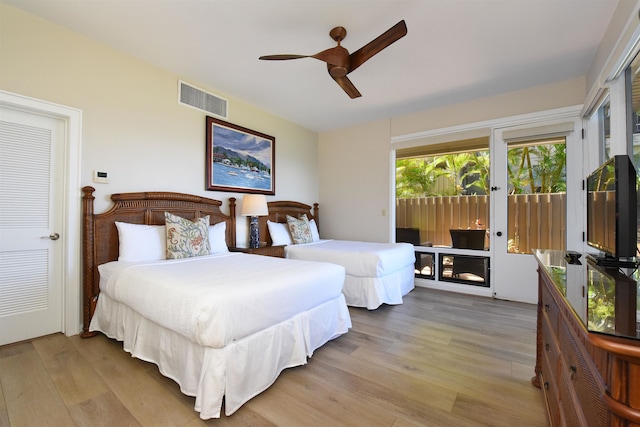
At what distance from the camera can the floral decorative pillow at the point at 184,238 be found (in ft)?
9.02

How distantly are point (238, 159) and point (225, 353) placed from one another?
2.88 metres

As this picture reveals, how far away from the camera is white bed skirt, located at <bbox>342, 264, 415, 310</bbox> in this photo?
319 cm

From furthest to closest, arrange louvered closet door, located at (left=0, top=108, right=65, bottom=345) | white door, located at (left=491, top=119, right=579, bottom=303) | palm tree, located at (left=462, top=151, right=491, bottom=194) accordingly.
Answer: palm tree, located at (left=462, top=151, right=491, bottom=194), white door, located at (left=491, top=119, right=579, bottom=303), louvered closet door, located at (left=0, top=108, right=65, bottom=345)

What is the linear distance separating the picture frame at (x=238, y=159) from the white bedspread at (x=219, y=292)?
1.48 meters

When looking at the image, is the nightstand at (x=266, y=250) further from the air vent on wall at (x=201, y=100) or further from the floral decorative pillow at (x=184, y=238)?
the air vent on wall at (x=201, y=100)

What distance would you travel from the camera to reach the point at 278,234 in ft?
13.5

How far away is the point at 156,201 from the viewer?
3.00 metres

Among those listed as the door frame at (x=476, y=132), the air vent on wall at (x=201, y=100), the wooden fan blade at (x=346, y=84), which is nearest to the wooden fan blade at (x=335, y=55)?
the wooden fan blade at (x=346, y=84)

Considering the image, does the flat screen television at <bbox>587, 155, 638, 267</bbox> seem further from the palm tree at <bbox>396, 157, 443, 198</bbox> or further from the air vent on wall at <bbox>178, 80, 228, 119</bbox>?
the air vent on wall at <bbox>178, 80, 228, 119</bbox>

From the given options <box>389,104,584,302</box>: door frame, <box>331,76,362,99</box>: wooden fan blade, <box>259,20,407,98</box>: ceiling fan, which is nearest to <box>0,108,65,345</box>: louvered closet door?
<box>259,20,407,98</box>: ceiling fan

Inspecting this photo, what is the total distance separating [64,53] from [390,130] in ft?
13.2

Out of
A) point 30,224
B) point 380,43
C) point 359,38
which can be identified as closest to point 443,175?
point 359,38

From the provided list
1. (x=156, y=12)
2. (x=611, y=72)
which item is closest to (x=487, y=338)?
(x=611, y=72)

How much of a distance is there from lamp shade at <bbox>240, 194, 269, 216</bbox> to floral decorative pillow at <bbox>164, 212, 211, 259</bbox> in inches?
28.5
